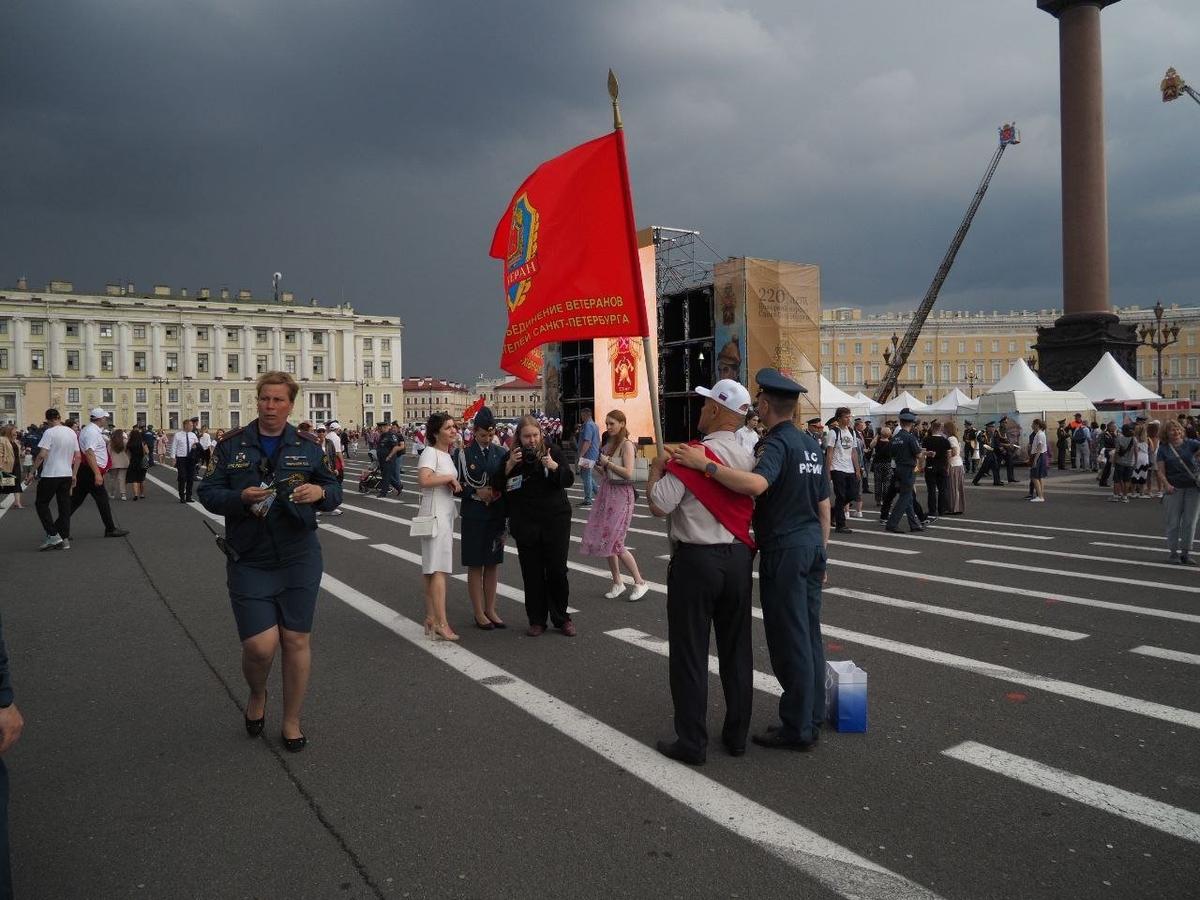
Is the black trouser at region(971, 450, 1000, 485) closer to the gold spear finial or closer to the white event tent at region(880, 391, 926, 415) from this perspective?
the white event tent at region(880, 391, 926, 415)

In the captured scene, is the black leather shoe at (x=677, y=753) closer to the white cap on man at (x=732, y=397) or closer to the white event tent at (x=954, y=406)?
the white cap on man at (x=732, y=397)

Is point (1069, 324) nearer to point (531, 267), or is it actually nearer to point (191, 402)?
point (531, 267)

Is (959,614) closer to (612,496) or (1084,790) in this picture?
(612,496)

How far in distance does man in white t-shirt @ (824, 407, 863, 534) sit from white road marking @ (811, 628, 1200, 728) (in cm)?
646

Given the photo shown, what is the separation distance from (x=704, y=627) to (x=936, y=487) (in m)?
12.4

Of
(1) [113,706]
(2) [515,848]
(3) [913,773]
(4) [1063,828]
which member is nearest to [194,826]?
(2) [515,848]

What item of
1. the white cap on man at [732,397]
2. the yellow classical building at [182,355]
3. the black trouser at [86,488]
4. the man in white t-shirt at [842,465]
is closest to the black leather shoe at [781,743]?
the white cap on man at [732,397]

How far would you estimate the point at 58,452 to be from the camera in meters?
11.5

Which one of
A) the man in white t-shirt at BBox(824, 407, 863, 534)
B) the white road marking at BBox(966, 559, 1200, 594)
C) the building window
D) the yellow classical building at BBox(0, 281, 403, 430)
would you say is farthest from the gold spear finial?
the building window

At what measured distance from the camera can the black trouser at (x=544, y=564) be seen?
6586 millimetres

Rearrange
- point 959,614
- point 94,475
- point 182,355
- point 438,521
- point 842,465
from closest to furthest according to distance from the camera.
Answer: point 438,521 → point 959,614 → point 94,475 → point 842,465 → point 182,355

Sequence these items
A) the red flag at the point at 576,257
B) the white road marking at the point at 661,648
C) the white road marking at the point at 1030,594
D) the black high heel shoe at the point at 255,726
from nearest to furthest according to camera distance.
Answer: the black high heel shoe at the point at 255,726 → the red flag at the point at 576,257 → the white road marking at the point at 661,648 → the white road marking at the point at 1030,594

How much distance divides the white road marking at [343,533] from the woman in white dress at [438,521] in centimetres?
662

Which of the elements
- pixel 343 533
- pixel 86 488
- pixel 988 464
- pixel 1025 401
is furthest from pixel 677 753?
pixel 1025 401
